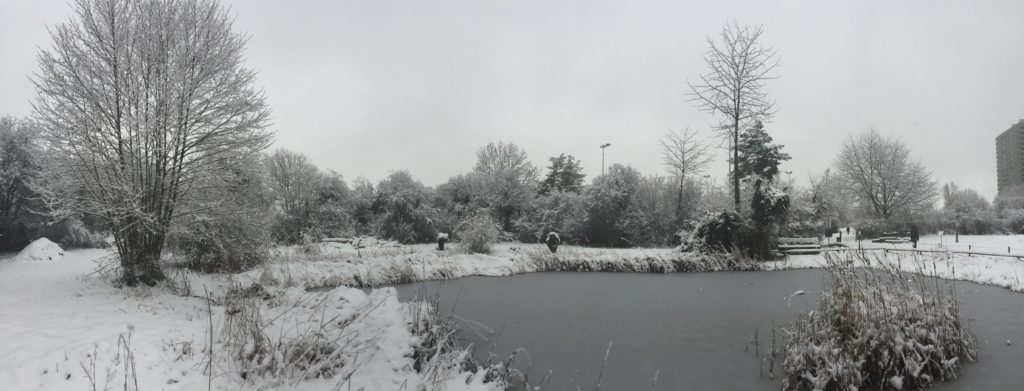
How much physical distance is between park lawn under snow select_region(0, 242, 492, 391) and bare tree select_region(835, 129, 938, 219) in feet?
115

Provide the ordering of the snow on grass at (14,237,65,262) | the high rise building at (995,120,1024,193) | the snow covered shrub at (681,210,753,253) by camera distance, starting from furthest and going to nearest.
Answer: the high rise building at (995,120,1024,193)
the snow covered shrub at (681,210,753,253)
the snow on grass at (14,237,65,262)

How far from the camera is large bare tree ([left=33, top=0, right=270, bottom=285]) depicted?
831 centimetres

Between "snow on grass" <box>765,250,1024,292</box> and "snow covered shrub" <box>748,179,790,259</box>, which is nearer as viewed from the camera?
"snow on grass" <box>765,250,1024,292</box>

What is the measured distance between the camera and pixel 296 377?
494 cm

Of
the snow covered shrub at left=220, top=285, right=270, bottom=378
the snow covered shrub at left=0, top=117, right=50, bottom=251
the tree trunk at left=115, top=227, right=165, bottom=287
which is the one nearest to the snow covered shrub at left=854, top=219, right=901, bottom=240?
the snow covered shrub at left=220, top=285, right=270, bottom=378

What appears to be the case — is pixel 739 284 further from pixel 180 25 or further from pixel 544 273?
pixel 180 25

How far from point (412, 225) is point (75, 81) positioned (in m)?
17.1

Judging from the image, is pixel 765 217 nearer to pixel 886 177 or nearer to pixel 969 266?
pixel 969 266

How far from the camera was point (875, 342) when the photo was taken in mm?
5129

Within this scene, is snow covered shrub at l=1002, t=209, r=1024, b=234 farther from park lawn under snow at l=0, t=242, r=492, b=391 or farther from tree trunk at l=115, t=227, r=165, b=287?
tree trunk at l=115, t=227, r=165, b=287

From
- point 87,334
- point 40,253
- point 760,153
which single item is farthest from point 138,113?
point 760,153

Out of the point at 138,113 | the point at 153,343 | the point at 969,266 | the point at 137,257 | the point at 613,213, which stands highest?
the point at 138,113

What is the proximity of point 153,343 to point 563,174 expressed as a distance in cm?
3630

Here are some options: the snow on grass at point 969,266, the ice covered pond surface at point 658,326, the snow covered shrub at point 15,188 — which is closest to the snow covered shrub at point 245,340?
the ice covered pond surface at point 658,326
